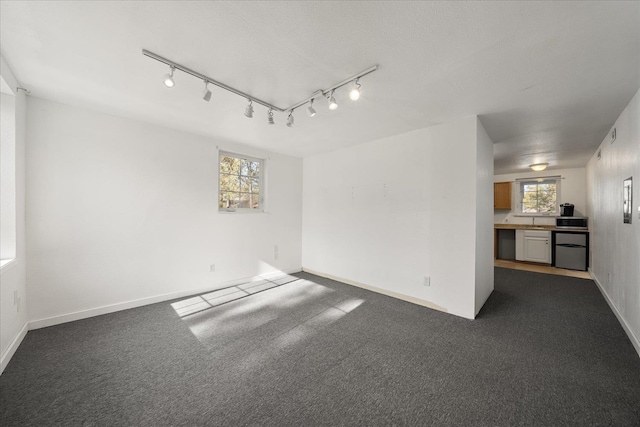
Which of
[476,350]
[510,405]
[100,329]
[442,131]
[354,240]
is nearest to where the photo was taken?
[510,405]

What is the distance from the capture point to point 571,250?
17.4 feet

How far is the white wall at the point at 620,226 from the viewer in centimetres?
226

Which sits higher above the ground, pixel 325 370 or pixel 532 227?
pixel 532 227

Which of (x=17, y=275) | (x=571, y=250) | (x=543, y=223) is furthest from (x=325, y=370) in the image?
(x=543, y=223)

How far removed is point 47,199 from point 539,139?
648 centimetres

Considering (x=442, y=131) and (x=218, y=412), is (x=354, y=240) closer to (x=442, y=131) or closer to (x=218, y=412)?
(x=442, y=131)

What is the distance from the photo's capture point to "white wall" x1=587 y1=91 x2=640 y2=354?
2.26 meters

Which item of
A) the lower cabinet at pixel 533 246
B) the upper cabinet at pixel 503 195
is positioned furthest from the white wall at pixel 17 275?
the upper cabinet at pixel 503 195

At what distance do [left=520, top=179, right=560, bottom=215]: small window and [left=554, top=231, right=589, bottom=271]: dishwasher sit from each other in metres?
0.92

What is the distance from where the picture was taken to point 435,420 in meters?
1.49

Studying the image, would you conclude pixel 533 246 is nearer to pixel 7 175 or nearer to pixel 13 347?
pixel 13 347

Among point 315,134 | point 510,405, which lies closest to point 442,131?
point 315,134

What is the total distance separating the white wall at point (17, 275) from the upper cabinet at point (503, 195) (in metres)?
8.82

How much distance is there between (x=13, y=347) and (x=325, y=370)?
9.06ft
